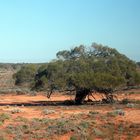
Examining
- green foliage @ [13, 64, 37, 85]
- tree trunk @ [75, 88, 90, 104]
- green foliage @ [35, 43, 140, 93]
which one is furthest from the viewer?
green foliage @ [13, 64, 37, 85]

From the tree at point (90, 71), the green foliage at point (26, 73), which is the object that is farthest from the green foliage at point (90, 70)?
the green foliage at point (26, 73)

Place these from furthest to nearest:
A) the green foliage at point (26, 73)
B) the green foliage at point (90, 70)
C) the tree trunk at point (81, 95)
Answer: the green foliage at point (26, 73) → the tree trunk at point (81, 95) → the green foliage at point (90, 70)

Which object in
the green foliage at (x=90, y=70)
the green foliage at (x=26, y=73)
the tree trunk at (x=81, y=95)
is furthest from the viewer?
the green foliage at (x=26, y=73)

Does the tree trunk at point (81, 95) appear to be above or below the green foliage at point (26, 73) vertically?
below

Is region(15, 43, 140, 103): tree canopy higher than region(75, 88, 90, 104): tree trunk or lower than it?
higher

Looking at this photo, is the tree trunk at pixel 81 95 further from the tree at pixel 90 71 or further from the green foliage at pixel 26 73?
the green foliage at pixel 26 73

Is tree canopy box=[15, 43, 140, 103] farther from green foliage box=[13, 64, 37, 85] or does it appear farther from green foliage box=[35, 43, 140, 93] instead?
green foliage box=[13, 64, 37, 85]

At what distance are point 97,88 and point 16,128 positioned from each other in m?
15.8

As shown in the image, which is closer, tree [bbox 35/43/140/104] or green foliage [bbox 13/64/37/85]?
tree [bbox 35/43/140/104]

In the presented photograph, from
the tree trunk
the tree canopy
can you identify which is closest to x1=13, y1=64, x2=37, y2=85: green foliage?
the tree canopy

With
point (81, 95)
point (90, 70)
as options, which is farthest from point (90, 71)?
point (81, 95)

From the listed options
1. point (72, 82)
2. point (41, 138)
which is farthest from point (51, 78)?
point (41, 138)

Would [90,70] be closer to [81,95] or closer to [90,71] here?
[90,71]

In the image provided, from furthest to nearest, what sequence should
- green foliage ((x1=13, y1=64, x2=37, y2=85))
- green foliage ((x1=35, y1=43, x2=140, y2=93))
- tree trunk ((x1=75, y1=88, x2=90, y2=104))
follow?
green foliage ((x1=13, y1=64, x2=37, y2=85)) < tree trunk ((x1=75, y1=88, x2=90, y2=104)) < green foliage ((x1=35, y1=43, x2=140, y2=93))
